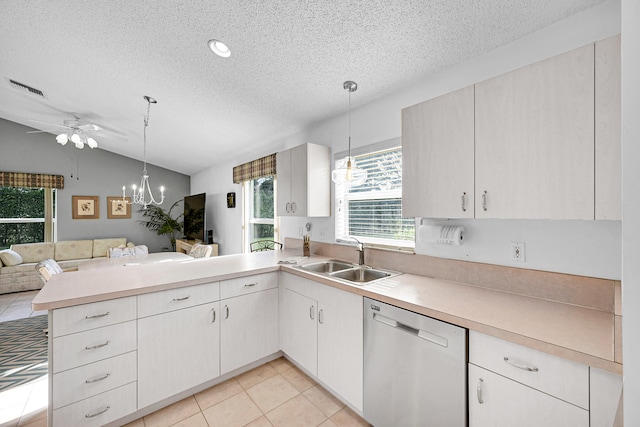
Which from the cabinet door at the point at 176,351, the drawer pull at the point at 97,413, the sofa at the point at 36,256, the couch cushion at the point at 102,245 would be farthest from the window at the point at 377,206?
the couch cushion at the point at 102,245

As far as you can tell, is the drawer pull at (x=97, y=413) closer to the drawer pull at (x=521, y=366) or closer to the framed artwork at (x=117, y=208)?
the drawer pull at (x=521, y=366)

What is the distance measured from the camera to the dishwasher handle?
1.25 meters

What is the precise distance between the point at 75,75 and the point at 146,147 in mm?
2510

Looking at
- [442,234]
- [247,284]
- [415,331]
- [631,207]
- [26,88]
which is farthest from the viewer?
[26,88]

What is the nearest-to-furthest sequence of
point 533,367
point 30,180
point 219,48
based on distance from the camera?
1. point 533,367
2. point 219,48
3. point 30,180

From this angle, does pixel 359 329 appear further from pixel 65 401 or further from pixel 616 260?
pixel 65 401

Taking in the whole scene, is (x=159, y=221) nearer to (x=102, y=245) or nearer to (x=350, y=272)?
(x=102, y=245)

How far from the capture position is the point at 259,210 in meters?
4.41

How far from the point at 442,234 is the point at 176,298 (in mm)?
1836

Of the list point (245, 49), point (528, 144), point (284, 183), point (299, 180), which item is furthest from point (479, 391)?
point (245, 49)

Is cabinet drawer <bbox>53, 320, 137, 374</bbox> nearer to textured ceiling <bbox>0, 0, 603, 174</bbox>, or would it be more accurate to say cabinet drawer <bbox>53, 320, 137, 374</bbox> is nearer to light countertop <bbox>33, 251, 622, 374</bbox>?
light countertop <bbox>33, 251, 622, 374</bbox>

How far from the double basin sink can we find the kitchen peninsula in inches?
5.5

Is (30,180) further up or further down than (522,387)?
further up

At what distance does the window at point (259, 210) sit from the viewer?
161 inches
